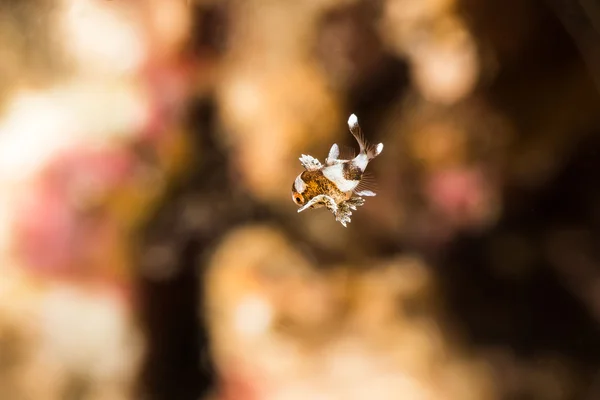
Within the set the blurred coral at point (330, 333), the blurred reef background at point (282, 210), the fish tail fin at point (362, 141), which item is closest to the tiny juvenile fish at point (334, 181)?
the fish tail fin at point (362, 141)

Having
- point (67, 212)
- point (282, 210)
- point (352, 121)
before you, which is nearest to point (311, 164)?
point (352, 121)

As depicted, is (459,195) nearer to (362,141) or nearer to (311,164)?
(362,141)

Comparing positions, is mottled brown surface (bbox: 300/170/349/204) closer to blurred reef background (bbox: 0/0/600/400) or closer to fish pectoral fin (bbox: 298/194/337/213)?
fish pectoral fin (bbox: 298/194/337/213)

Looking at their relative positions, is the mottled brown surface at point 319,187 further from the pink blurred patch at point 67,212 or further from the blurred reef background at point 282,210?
the pink blurred patch at point 67,212

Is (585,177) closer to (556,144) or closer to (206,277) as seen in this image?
(556,144)

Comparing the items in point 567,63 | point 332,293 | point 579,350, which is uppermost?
point 567,63

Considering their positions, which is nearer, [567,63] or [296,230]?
[567,63]

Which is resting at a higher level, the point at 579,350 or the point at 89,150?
the point at 89,150

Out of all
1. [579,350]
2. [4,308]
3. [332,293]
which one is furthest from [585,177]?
[4,308]
